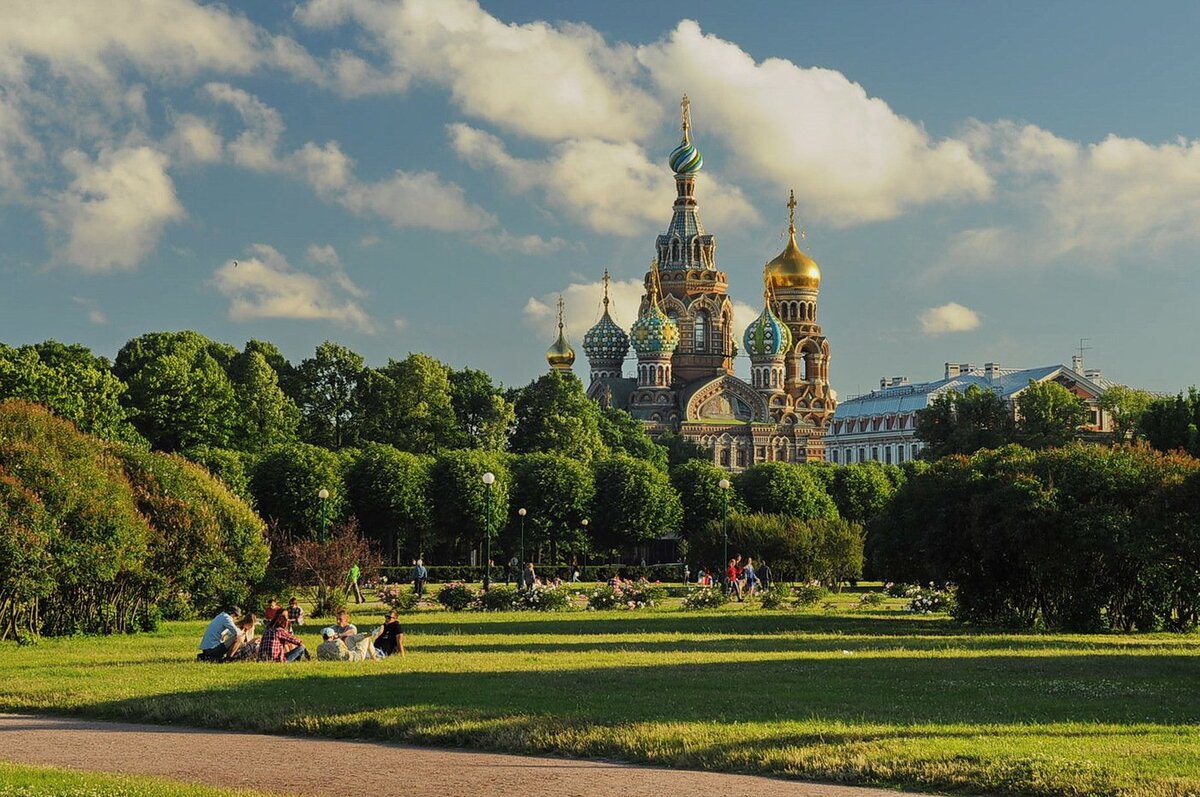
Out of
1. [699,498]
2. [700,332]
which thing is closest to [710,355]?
[700,332]

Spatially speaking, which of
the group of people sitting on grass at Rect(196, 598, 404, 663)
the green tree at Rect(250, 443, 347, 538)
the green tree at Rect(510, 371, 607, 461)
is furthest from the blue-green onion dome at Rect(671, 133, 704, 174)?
the group of people sitting on grass at Rect(196, 598, 404, 663)

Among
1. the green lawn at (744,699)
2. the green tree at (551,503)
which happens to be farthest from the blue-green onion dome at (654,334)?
the green lawn at (744,699)

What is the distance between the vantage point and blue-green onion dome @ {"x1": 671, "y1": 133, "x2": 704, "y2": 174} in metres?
140

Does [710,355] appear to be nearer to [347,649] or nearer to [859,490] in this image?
[859,490]

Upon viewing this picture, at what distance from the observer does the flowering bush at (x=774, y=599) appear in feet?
137

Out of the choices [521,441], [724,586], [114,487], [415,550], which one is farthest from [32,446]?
[521,441]

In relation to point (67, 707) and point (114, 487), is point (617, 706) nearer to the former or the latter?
point (67, 707)

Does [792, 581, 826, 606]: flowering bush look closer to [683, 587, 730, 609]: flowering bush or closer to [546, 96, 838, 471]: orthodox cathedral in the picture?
[683, 587, 730, 609]: flowering bush

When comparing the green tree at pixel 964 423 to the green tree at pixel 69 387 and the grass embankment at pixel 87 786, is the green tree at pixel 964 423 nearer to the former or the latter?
the green tree at pixel 69 387

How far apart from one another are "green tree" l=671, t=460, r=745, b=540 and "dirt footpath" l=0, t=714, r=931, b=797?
60.1m

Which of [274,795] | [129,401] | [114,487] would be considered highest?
[129,401]

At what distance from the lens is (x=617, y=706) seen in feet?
59.9

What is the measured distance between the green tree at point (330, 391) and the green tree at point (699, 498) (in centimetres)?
1879

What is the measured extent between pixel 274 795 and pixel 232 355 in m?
71.2
